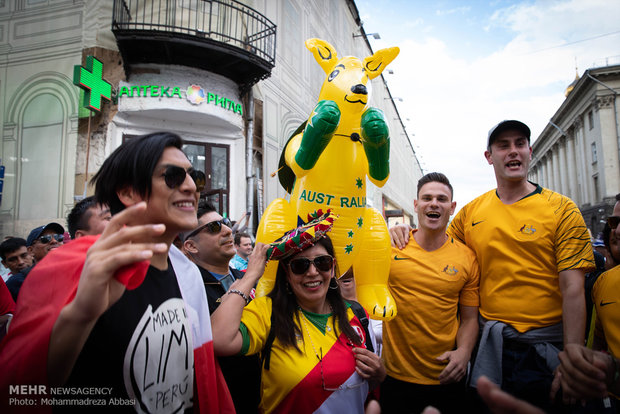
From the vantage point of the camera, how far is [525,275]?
7.48 ft

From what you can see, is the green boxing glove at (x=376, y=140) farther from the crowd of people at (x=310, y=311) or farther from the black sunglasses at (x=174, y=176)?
the black sunglasses at (x=174, y=176)

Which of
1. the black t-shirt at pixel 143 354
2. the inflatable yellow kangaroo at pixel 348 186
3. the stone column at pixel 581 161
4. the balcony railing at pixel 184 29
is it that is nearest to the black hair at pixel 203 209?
the inflatable yellow kangaroo at pixel 348 186

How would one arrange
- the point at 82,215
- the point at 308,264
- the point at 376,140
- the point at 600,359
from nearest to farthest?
the point at 600,359, the point at 308,264, the point at 376,140, the point at 82,215

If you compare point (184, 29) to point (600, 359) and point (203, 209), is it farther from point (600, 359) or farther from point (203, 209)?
point (600, 359)

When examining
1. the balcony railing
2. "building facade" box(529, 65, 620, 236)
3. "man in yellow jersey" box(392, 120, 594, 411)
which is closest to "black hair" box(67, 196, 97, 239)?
"man in yellow jersey" box(392, 120, 594, 411)

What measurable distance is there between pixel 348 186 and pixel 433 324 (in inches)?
45.9

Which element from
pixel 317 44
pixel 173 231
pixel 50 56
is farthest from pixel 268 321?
pixel 50 56

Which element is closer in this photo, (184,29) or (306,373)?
(306,373)

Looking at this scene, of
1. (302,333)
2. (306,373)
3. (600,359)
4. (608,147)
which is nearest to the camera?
(600,359)

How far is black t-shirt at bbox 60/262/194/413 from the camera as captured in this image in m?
1.20

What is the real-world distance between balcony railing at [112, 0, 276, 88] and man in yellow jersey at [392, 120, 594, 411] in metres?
6.83

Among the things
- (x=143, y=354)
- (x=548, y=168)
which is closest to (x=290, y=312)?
(x=143, y=354)

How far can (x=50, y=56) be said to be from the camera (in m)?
7.88

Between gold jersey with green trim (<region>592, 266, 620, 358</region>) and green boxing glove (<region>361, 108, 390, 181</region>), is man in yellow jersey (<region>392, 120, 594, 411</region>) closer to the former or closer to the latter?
gold jersey with green trim (<region>592, 266, 620, 358</region>)
